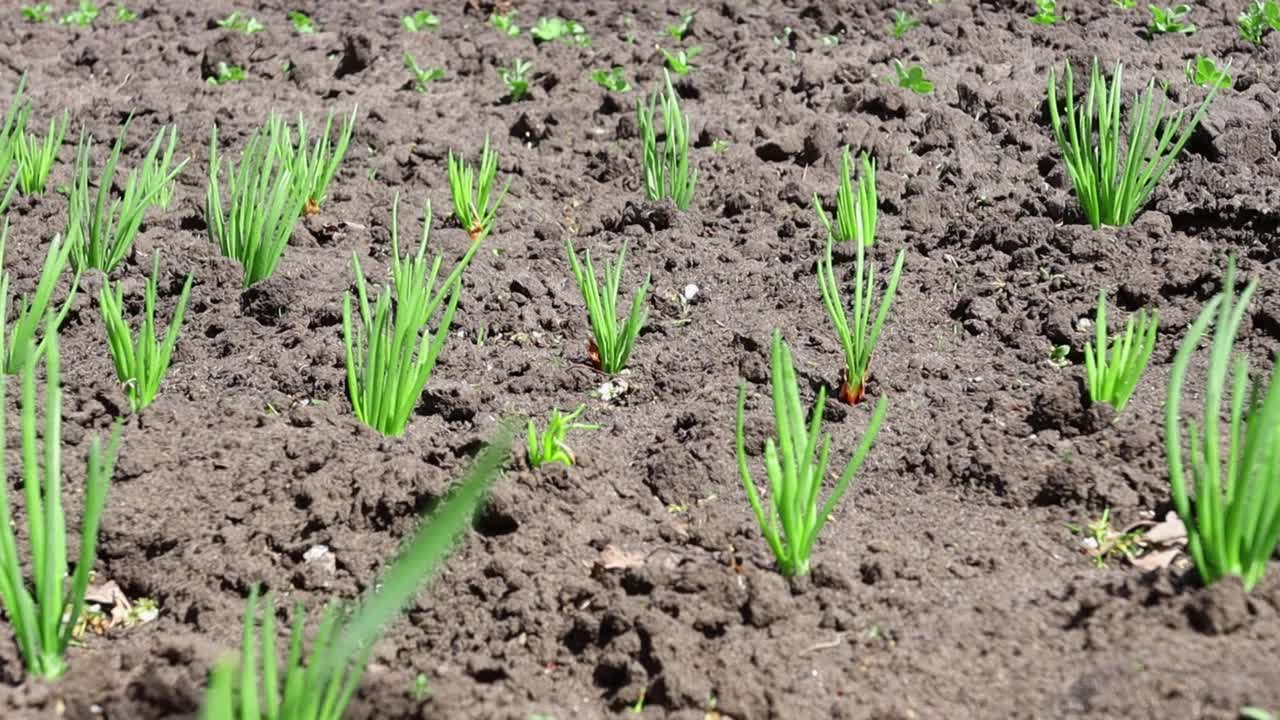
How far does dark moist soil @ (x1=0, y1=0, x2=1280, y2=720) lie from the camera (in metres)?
1.77

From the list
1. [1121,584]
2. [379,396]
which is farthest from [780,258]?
[1121,584]

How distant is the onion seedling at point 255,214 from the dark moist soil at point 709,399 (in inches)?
3.0

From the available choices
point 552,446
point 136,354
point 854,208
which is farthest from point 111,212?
point 854,208

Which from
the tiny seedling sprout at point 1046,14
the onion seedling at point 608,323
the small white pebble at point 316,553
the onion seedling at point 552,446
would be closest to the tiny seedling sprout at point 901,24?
the tiny seedling sprout at point 1046,14

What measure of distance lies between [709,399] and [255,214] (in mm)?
1225

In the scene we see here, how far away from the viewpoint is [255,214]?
3002 millimetres

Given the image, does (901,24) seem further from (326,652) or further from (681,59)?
(326,652)

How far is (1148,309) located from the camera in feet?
9.11

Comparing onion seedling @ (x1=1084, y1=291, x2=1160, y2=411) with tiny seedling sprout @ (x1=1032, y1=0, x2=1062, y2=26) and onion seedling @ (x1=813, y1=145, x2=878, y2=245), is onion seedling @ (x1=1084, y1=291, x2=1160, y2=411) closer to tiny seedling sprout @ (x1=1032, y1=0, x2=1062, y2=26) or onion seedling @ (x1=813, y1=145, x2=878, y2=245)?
onion seedling @ (x1=813, y1=145, x2=878, y2=245)

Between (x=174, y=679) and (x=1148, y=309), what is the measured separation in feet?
7.04

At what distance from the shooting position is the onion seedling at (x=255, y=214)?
2932 mm

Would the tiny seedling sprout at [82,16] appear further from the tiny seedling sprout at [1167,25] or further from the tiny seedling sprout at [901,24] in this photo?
the tiny seedling sprout at [1167,25]

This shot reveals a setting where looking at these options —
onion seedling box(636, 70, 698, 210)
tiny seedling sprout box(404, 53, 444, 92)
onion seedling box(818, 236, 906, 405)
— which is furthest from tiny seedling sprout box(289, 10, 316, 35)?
onion seedling box(818, 236, 906, 405)

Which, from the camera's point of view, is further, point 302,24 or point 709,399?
point 302,24
